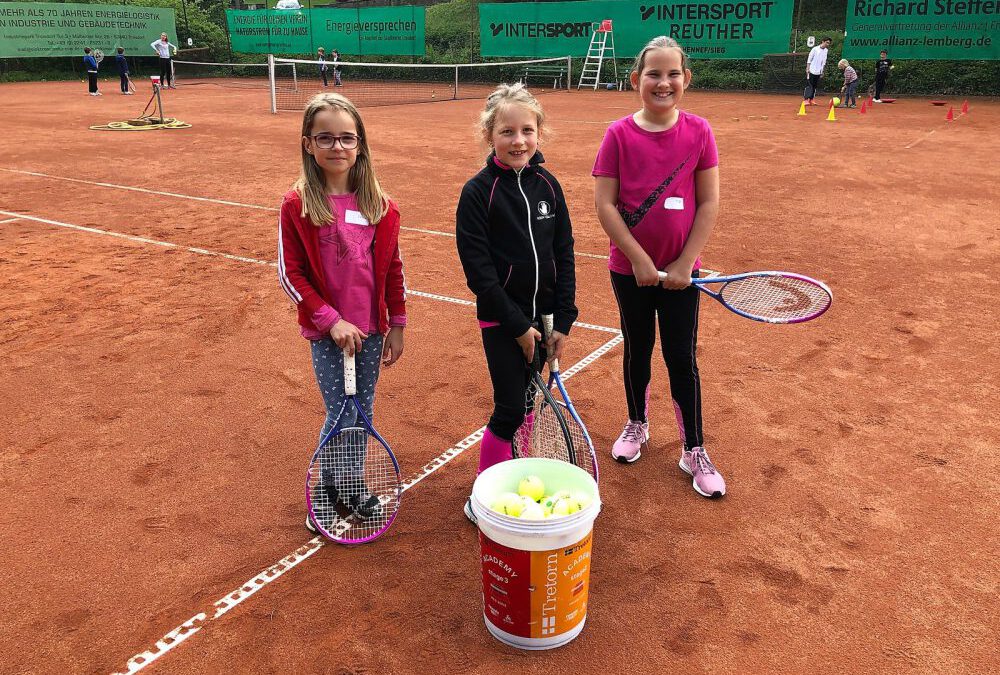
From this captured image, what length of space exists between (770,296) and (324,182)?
2097 millimetres

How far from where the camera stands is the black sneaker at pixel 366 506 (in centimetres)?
376

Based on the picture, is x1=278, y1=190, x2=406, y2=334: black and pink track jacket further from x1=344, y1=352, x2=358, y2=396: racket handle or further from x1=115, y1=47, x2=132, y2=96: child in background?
x1=115, y1=47, x2=132, y2=96: child in background

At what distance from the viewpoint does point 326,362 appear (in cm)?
353

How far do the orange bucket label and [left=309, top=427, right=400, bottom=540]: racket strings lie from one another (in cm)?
88

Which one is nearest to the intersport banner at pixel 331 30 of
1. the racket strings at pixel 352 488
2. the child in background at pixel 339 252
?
the child in background at pixel 339 252

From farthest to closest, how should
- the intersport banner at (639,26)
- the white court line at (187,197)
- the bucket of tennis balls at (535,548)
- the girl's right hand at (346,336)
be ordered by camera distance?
the intersport banner at (639,26) < the white court line at (187,197) < the girl's right hand at (346,336) < the bucket of tennis balls at (535,548)

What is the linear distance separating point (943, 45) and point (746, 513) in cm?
2582

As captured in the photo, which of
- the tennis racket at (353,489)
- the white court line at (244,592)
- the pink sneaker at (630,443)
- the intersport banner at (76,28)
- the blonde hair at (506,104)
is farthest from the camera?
the intersport banner at (76,28)

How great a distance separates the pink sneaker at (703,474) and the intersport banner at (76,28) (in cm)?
3960

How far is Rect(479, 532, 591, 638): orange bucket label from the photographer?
275 centimetres

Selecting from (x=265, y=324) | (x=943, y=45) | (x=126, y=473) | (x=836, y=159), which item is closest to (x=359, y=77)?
(x=943, y=45)

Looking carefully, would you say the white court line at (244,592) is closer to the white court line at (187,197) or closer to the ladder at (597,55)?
the white court line at (187,197)

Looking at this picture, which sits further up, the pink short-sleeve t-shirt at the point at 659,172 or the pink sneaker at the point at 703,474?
the pink short-sleeve t-shirt at the point at 659,172

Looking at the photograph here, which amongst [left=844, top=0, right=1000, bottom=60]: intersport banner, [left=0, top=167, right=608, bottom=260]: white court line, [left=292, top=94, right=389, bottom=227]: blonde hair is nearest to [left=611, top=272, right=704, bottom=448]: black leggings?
[left=292, top=94, right=389, bottom=227]: blonde hair
